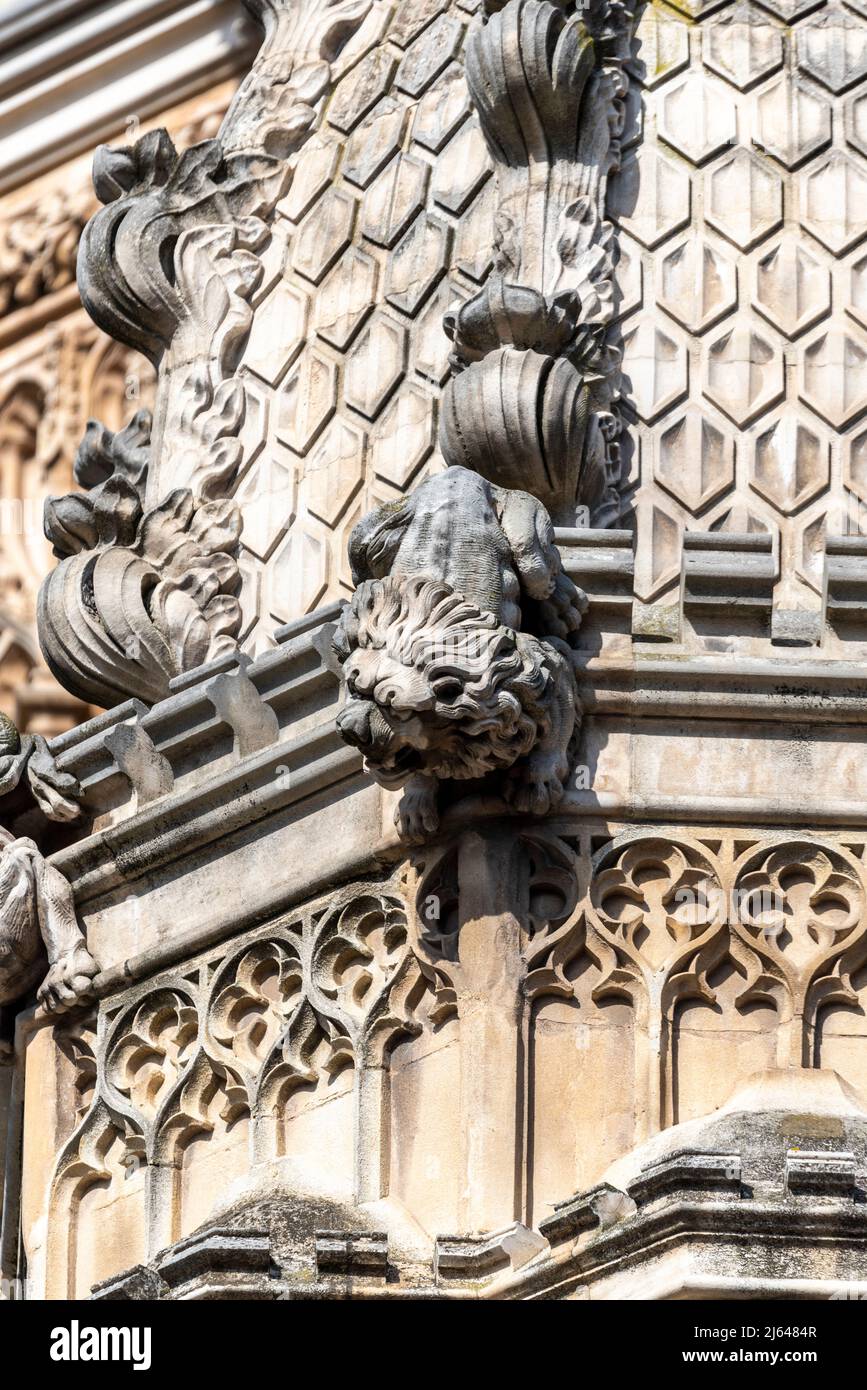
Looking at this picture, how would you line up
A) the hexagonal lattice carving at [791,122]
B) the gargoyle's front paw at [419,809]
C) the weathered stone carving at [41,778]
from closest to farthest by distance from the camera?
1. the gargoyle's front paw at [419,809]
2. the weathered stone carving at [41,778]
3. the hexagonal lattice carving at [791,122]

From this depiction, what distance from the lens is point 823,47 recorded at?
54.7 feet

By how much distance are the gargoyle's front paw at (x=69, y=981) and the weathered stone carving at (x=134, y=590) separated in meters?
1.06

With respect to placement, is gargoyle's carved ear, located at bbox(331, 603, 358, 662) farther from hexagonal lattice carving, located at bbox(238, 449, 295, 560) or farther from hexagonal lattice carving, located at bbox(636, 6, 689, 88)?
hexagonal lattice carving, located at bbox(636, 6, 689, 88)

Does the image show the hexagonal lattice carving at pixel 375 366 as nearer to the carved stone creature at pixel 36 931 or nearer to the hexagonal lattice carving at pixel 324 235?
the hexagonal lattice carving at pixel 324 235

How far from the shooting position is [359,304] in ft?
54.8

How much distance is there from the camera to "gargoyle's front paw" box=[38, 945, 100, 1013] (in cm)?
1577

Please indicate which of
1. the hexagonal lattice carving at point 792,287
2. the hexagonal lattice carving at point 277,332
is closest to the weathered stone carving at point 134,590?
the hexagonal lattice carving at point 277,332

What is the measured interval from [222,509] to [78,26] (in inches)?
176

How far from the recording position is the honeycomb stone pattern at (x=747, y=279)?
1576cm

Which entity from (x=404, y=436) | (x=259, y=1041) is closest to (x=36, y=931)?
(x=259, y=1041)

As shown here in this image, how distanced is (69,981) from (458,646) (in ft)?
7.99

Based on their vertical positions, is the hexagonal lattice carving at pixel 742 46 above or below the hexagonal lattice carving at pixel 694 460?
above

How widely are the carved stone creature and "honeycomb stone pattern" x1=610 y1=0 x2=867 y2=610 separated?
7.60ft
